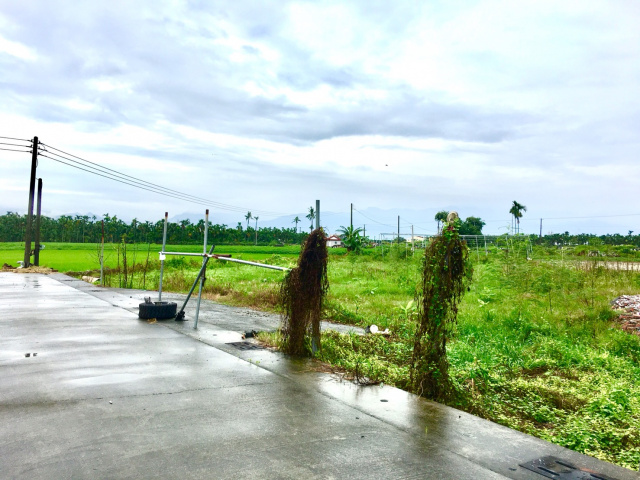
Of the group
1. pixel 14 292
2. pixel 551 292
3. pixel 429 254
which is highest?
pixel 429 254

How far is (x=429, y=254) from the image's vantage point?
186 inches

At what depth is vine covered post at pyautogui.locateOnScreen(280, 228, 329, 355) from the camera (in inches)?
244

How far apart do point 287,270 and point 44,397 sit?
3059 mm

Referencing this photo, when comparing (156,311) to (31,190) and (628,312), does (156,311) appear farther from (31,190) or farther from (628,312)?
(31,190)

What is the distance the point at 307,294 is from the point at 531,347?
3.71 metres

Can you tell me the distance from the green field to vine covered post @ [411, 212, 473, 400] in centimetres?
33

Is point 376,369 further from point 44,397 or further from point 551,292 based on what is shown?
point 551,292

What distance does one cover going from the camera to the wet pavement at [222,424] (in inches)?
122

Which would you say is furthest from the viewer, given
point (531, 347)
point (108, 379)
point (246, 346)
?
Result: point (531, 347)

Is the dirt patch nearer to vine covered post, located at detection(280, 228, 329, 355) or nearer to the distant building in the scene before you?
the distant building

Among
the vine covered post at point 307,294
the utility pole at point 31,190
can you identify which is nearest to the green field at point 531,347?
the vine covered post at point 307,294

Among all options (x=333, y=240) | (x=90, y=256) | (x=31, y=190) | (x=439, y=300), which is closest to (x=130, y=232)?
(x=90, y=256)

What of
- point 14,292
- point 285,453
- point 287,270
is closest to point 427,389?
point 285,453

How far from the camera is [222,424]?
Result: 3.85 m
